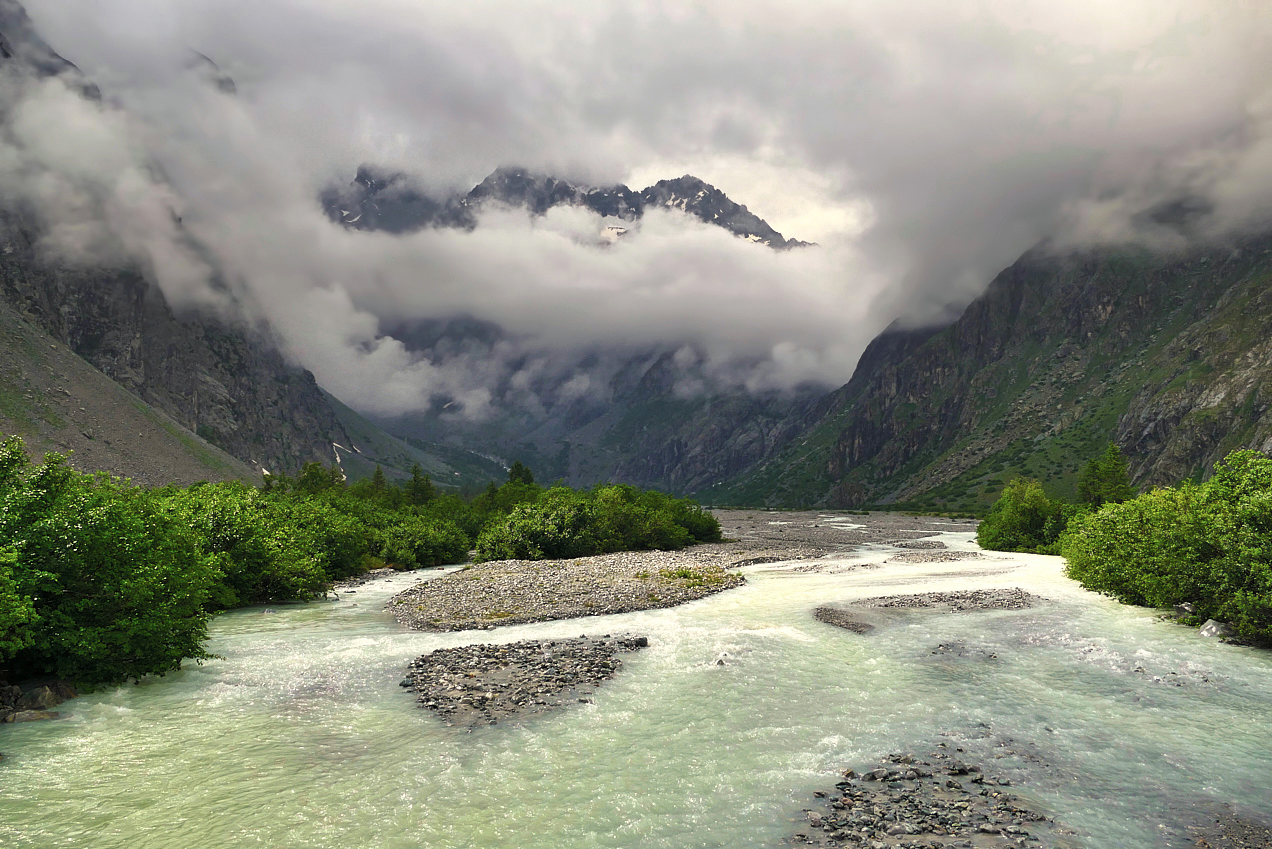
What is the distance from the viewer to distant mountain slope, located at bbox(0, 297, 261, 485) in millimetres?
156875

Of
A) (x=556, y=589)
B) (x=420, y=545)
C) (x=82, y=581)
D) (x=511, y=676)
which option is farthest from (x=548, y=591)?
(x=420, y=545)

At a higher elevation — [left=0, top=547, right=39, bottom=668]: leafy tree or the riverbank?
[left=0, top=547, right=39, bottom=668]: leafy tree

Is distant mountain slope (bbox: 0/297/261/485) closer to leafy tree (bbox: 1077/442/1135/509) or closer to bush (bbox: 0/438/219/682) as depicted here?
Result: bush (bbox: 0/438/219/682)

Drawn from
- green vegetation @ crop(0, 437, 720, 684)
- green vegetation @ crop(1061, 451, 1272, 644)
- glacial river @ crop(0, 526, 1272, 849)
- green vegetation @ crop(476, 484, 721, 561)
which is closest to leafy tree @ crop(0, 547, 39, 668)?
green vegetation @ crop(0, 437, 720, 684)

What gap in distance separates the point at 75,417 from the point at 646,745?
215 m

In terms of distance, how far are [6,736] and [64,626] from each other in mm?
4128

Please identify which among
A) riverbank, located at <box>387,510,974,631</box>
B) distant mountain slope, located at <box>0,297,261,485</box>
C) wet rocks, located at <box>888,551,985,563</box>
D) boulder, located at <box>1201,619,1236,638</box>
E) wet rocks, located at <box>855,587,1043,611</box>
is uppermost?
distant mountain slope, located at <box>0,297,261,485</box>

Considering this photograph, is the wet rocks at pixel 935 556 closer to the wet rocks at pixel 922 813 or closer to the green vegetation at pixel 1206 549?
the green vegetation at pixel 1206 549

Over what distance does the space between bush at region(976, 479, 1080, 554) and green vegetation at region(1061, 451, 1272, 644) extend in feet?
182

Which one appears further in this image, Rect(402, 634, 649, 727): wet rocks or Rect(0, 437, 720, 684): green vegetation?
Rect(402, 634, 649, 727): wet rocks

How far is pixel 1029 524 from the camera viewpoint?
9800 cm

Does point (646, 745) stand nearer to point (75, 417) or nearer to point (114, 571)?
point (114, 571)

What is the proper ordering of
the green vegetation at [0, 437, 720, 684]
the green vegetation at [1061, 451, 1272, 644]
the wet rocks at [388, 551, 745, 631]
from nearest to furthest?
the green vegetation at [0, 437, 720, 684] < the green vegetation at [1061, 451, 1272, 644] < the wet rocks at [388, 551, 745, 631]

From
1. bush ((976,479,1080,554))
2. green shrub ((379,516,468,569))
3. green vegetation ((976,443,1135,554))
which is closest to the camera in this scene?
green shrub ((379,516,468,569))
